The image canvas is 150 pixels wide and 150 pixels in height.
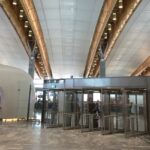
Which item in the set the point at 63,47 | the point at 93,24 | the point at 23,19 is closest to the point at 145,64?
the point at 63,47

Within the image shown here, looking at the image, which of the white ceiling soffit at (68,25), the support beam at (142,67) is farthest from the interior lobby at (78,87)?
the support beam at (142,67)

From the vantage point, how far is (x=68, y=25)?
13641mm

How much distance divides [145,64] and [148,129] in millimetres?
13763

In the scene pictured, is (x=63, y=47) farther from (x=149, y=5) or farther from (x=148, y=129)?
(x=148, y=129)

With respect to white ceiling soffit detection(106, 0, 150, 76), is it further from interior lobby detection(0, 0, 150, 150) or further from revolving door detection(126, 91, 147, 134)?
revolving door detection(126, 91, 147, 134)

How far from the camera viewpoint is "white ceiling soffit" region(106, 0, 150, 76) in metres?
12.1

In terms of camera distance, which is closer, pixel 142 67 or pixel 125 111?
pixel 125 111

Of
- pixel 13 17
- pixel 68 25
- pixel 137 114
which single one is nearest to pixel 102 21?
pixel 68 25

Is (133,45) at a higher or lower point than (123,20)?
lower

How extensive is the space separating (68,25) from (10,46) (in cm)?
690

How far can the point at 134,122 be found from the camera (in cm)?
1074

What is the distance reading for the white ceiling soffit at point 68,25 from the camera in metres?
11.1

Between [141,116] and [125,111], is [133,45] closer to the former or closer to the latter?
[141,116]

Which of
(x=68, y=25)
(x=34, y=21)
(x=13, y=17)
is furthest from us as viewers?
(x=68, y=25)
